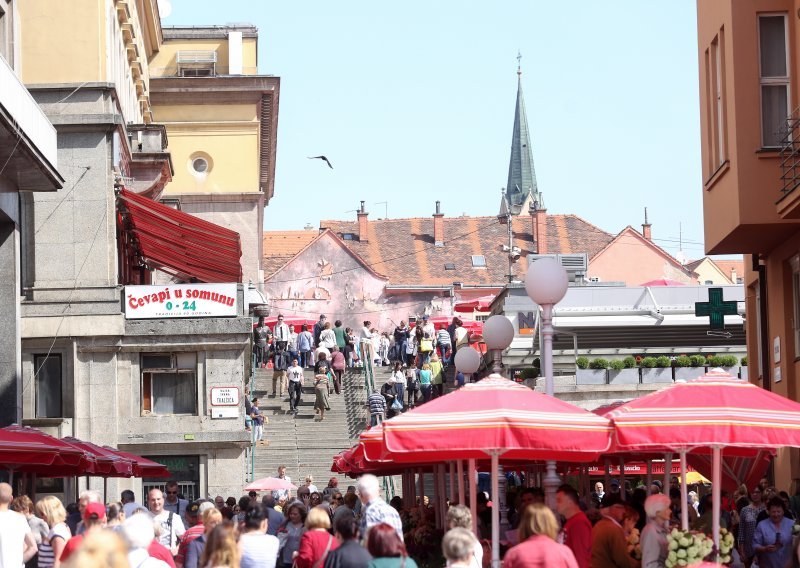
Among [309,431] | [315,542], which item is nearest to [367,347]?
[309,431]

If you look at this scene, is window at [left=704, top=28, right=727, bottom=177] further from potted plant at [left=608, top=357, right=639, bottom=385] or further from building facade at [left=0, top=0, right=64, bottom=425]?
potted plant at [left=608, top=357, right=639, bottom=385]

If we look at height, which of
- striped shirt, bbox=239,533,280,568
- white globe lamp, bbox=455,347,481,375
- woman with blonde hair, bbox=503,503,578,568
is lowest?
striped shirt, bbox=239,533,280,568

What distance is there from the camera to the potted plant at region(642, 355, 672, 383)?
1534 inches

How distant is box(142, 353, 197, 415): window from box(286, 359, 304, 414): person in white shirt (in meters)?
4.38

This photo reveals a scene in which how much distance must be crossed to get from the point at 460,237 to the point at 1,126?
271 feet

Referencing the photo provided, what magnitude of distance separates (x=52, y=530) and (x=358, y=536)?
3743 millimetres

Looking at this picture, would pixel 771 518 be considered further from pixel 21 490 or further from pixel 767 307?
pixel 21 490

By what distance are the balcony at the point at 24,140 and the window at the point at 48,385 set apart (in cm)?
830

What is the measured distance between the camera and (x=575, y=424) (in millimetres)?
14805

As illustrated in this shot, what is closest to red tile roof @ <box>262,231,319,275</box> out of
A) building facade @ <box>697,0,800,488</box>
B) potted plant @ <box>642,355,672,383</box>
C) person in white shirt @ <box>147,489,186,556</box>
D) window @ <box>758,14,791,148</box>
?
potted plant @ <box>642,355,672,383</box>

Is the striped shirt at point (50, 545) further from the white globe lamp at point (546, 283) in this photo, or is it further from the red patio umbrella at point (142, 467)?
the red patio umbrella at point (142, 467)

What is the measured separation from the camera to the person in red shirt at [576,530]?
14258mm

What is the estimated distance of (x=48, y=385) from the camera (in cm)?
3841

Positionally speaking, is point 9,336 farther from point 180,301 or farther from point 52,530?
point 52,530
